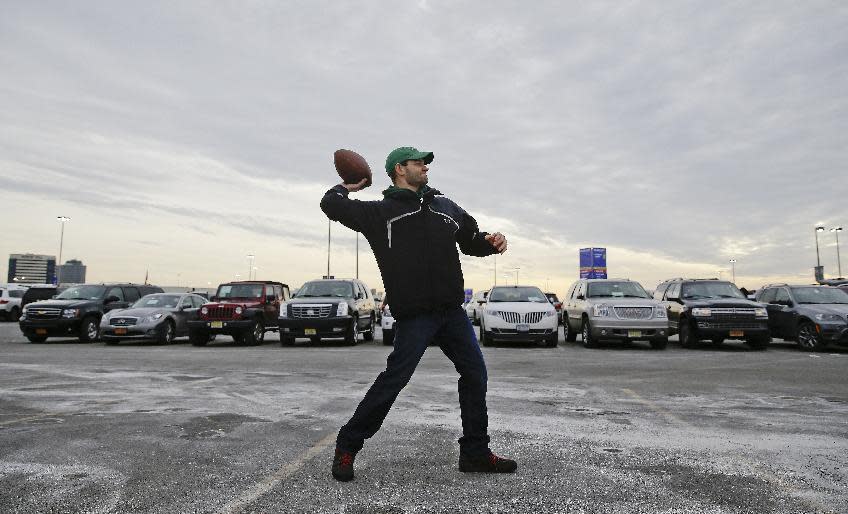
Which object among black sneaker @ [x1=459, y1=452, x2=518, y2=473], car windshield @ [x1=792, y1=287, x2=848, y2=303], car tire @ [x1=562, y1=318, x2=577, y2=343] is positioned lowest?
black sneaker @ [x1=459, y1=452, x2=518, y2=473]

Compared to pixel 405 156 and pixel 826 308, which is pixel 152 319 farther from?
pixel 826 308

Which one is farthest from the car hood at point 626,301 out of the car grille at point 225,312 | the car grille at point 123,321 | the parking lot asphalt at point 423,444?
the car grille at point 123,321

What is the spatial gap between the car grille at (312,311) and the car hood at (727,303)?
9161 mm

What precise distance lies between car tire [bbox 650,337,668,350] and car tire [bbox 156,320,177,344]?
13.0 meters

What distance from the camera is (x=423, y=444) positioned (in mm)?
4641

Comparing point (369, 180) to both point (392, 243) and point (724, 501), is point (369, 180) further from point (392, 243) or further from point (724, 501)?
→ point (724, 501)

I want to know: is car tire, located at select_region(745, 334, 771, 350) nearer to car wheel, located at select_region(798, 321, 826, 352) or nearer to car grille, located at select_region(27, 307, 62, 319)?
car wheel, located at select_region(798, 321, 826, 352)

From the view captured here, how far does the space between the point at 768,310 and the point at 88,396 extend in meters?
16.0

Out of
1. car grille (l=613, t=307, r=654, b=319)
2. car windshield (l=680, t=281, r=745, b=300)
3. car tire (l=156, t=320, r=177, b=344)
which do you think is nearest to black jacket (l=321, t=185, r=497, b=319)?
car grille (l=613, t=307, r=654, b=319)

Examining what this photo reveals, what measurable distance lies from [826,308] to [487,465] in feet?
47.2

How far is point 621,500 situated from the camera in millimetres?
3295

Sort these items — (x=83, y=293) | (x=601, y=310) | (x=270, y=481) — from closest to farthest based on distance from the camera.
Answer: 1. (x=270, y=481)
2. (x=601, y=310)
3. (x=83, y=293)

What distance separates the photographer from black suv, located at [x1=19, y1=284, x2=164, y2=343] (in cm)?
1805

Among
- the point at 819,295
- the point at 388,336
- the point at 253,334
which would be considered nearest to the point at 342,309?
the point at 388,336
